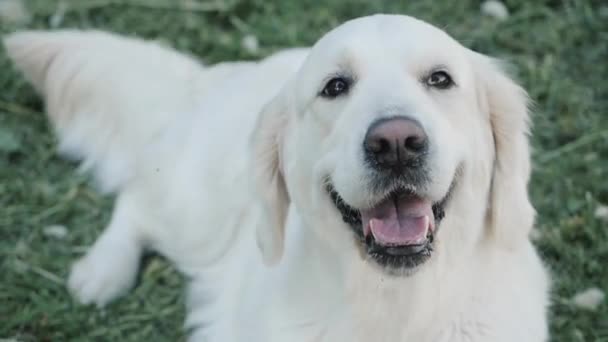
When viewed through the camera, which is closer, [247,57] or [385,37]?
[385,37]

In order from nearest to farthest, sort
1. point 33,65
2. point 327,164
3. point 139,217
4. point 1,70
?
1. point 327,164
2. point 139,217
3. point 33,65
4. point 1,70

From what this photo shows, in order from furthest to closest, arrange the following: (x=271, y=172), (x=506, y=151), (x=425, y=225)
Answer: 1. (x=271, y=172)
2. (x=506, y=151)
3. (x=425, y=225)

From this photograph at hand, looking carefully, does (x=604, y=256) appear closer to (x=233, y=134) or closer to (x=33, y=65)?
(x=233, y=134)

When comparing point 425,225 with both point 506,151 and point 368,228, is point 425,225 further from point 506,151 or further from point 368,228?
point 506,151

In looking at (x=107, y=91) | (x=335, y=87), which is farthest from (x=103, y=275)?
(x=335, y=87)

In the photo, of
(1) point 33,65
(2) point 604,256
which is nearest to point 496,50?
(2) point 604,256

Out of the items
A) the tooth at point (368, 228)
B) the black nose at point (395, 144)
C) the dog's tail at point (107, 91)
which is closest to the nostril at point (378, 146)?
the black nose at point (395, 144)

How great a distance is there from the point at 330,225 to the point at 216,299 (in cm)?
120

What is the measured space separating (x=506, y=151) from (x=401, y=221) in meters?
0.45

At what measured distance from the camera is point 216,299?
13.1 ft

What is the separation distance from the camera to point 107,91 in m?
4.72

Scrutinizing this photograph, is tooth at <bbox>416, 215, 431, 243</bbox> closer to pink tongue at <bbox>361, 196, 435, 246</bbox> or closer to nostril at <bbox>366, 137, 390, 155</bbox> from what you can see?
pink tongue at <bbox>361, 196, 435, 246</bbox>

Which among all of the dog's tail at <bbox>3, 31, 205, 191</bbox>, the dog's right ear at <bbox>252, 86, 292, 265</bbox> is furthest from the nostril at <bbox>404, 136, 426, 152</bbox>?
the dog's tail at <bbox>3, 31, 205, 191</bbox>

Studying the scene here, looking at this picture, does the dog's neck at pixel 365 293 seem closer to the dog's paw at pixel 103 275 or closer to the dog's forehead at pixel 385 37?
the dog's forehead at pixel 385 37
